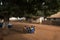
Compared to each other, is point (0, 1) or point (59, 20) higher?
point (0, 1)

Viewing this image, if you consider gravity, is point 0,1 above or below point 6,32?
above

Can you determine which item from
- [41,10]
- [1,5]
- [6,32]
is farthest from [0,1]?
[6,32]

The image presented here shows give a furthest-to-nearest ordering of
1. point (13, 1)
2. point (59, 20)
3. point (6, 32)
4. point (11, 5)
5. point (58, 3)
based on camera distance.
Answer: point (59, 20)
point (6, 32)
point (11, 5)
point (13, 1)
point (58, 3)

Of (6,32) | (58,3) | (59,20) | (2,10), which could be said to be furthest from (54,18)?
(58,3)

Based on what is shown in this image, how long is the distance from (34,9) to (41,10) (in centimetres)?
84

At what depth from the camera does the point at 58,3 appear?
997 centimetres

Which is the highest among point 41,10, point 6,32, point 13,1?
point 13,1

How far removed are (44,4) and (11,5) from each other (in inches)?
129

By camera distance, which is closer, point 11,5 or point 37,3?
point 37,3

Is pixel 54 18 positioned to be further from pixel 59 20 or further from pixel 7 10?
pixel 7 10

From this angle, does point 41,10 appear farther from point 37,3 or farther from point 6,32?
point 6,32

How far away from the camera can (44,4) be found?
1031cm

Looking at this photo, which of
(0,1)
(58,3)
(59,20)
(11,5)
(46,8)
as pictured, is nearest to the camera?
(58,3)

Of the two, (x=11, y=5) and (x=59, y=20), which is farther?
(x=59, y=20)
